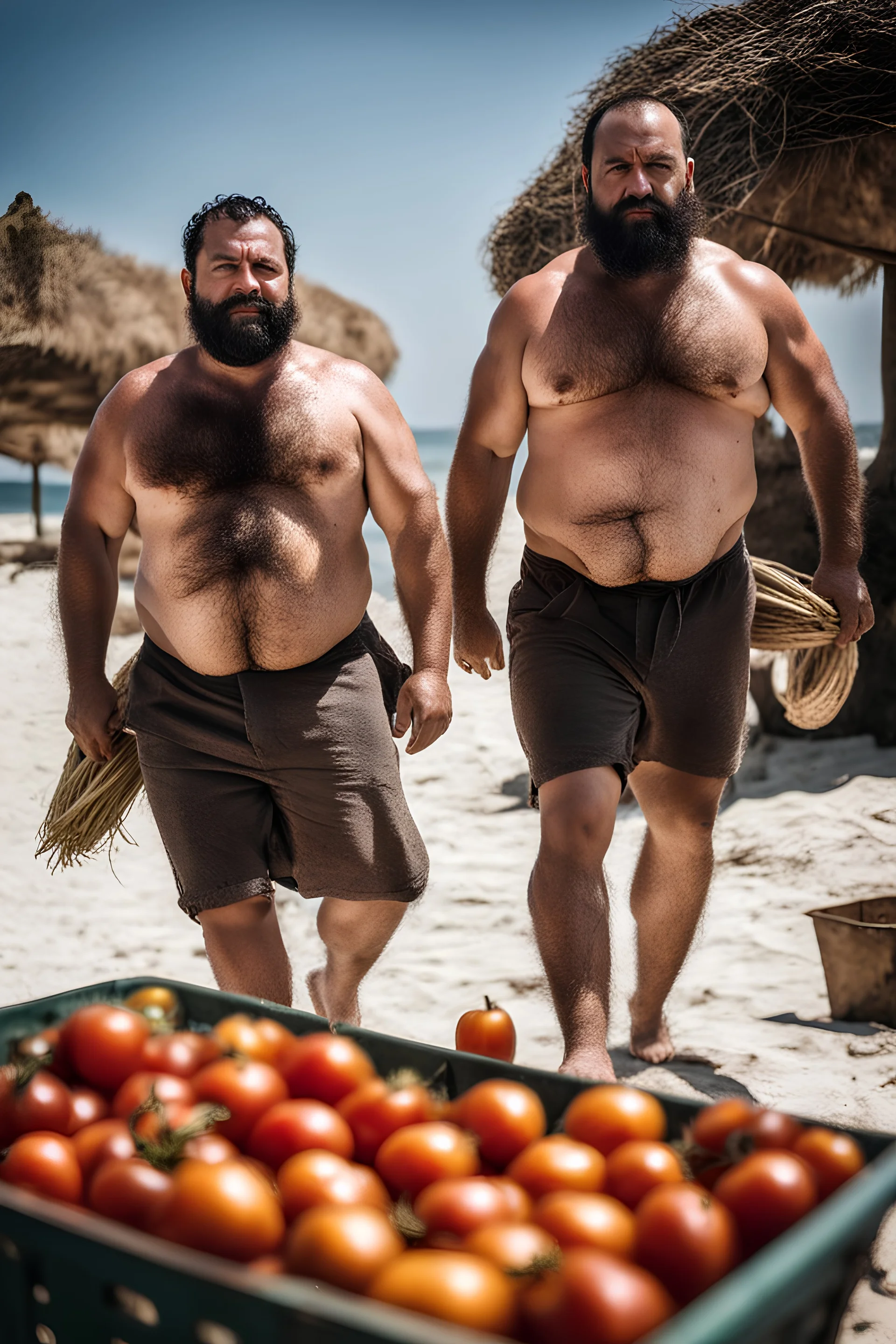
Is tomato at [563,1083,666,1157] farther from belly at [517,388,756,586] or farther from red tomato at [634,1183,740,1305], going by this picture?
belly at [517,388,756,586]

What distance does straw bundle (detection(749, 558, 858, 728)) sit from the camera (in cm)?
347

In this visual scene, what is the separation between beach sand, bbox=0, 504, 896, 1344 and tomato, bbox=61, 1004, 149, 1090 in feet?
4.84

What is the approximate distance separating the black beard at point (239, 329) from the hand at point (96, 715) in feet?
2.83

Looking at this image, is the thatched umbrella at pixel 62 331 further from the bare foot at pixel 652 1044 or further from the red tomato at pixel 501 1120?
the red tomato at pixel 501 1120

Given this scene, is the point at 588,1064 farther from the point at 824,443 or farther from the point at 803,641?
the point at 824,443

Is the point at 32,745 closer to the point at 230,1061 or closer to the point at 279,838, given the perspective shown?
the point at 279,838

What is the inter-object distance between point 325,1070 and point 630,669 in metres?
1.92

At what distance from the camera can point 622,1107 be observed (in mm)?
1153

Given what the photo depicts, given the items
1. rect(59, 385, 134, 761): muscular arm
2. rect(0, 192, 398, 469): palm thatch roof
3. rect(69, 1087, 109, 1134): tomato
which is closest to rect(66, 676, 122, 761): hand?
rect(59, 385, 134, 761): muscular arm

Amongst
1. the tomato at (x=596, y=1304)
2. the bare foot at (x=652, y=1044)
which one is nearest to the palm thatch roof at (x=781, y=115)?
the bare foot at (x=652, y=1044)

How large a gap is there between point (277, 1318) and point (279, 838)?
2.20 m

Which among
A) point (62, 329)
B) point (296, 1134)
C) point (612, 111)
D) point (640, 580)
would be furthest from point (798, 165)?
point (62, 329)

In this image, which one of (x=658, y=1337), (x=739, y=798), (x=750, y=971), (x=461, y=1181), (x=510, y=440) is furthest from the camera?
(x=739, y=798)

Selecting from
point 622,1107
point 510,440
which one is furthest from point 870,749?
point 622,1107
